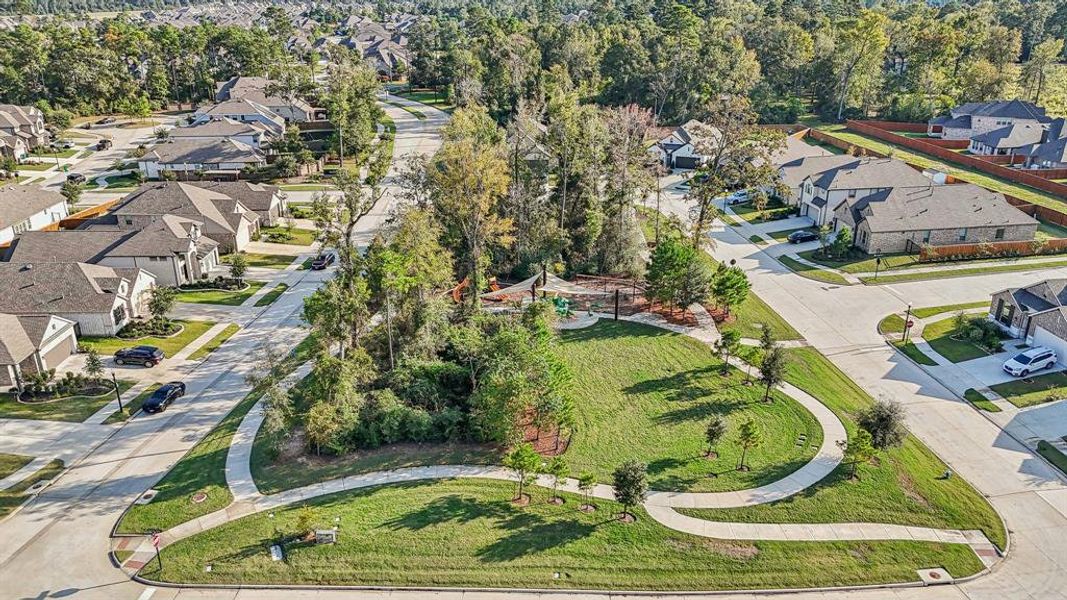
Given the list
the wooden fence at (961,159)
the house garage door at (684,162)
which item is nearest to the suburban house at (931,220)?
the wooden fence at (961,159)

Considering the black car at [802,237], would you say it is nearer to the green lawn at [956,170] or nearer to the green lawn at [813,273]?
the green lawn at [813,273]

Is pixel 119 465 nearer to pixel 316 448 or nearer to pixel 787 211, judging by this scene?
pixel 316 448

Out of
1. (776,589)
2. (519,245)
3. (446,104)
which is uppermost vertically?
(446,104)

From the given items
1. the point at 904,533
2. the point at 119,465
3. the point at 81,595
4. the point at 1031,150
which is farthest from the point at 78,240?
the point at 1031,150

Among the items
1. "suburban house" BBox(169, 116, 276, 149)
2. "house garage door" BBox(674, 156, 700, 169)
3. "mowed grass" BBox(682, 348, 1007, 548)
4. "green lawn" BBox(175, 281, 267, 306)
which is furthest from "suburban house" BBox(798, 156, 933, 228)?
"suburban house" BBox(169, 116, 276, 149)

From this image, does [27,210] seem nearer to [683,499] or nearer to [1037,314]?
[683,499]

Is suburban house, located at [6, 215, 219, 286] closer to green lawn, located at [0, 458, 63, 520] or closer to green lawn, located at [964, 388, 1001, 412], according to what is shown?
green lawn, located at [0, 458, 63, 520]
